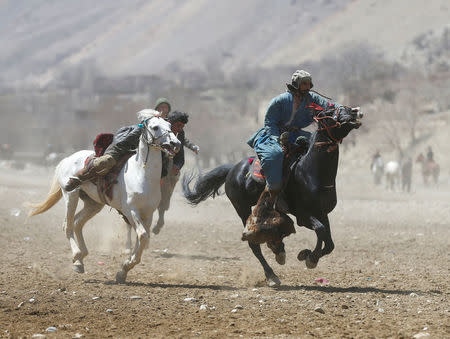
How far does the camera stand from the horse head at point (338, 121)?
7.99m

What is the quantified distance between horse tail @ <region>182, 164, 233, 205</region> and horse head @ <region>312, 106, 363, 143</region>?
198 cm

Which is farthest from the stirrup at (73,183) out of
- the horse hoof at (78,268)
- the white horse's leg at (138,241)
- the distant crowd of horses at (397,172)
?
the distant crowd of horses at (397,172)

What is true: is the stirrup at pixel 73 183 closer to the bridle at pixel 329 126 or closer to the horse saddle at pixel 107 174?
the horse saddle at pixel 107 174

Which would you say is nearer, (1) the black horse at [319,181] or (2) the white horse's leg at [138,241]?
(1) the black horse at [319,181]

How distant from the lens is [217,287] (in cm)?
878

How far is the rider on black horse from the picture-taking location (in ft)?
27.7

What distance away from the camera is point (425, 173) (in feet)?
121

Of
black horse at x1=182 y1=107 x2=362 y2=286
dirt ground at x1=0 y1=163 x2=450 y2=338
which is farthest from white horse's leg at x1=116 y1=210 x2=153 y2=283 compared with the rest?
black horse at x1=182 y1=107 x2=362 y2=286

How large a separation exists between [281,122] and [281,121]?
0.01m

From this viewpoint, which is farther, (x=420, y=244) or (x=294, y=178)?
(x=420, y=244)

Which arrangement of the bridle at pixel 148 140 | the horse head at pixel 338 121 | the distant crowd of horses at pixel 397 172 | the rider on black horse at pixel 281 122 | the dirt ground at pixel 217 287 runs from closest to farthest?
the dirt ground at pixel 217 287, the horse head at pixel 338 121, the rider on black horse at pixel 281 122, the bridle at pixel 148 140, the distant crowd of horses at pixel 397 172

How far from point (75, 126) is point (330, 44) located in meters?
66.4

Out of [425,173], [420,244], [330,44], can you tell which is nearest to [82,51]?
[330,44]

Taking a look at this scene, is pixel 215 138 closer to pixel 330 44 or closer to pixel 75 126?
pixel 75 126
